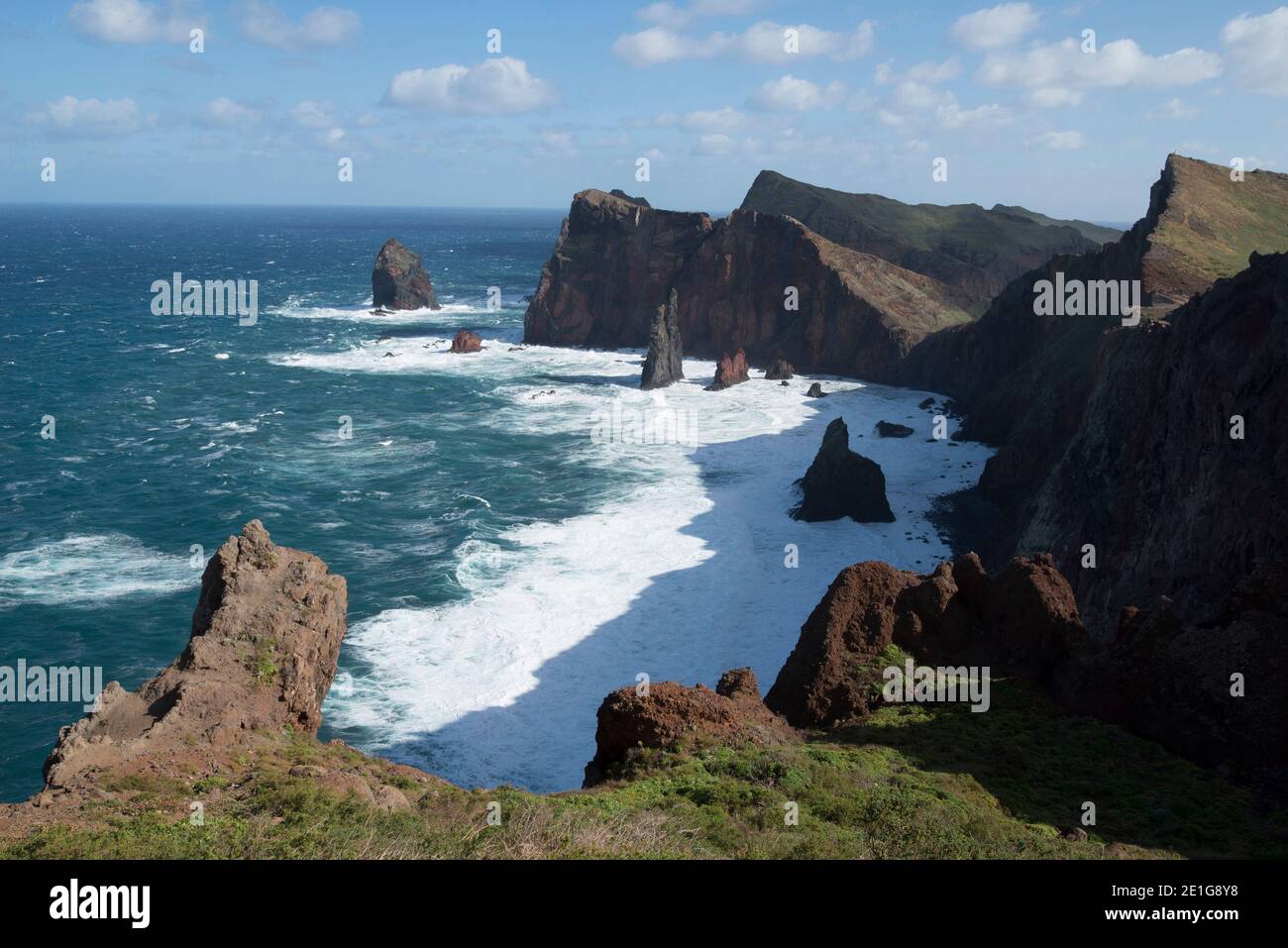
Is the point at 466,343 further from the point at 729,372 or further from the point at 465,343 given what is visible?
the point at 729,372

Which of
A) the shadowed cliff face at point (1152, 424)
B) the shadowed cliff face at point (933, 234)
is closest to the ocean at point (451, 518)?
the shadowed cliff face at point (1152, 424)

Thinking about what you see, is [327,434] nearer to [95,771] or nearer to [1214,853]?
[95,771]

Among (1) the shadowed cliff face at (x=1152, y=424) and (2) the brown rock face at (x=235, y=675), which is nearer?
(2) the brown rock face at (x=235, y=675)

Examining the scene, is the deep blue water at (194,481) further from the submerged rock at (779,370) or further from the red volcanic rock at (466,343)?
the submerged rock at (779,370)

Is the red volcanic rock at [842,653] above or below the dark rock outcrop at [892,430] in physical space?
below

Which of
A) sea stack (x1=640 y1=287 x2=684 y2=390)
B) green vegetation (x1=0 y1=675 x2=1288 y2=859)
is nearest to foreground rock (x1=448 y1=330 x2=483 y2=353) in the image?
sea stack (x1=640 y1=287 x2=684 y2=390)
